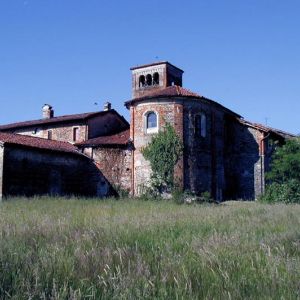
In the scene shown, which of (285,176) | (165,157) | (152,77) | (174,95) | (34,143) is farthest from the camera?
(152,77)

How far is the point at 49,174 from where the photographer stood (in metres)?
28.4

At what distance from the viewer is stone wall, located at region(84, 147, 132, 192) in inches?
1190

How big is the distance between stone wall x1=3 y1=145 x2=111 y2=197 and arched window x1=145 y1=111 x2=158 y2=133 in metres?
4.87

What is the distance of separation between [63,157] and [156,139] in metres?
6.57

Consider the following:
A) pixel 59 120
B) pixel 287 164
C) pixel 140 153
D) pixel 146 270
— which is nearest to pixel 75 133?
pixel 59 120

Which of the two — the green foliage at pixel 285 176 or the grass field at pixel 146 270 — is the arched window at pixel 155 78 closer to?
the green foliage at pixel 285 176

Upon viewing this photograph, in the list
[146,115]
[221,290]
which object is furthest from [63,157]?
[221,290]

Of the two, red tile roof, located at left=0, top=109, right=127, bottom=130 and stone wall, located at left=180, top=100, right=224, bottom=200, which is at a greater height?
red tile roof, located at left=0, top=109, right=127, bottom=130

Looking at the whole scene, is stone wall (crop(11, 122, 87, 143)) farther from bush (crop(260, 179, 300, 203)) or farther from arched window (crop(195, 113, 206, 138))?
bush (crop(260, 179, 300, 203))

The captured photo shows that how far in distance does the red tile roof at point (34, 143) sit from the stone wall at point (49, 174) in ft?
0.97

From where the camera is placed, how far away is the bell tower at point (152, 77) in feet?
127

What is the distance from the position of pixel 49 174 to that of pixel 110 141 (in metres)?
5.13

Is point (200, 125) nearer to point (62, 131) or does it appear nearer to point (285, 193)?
point (285, 193)

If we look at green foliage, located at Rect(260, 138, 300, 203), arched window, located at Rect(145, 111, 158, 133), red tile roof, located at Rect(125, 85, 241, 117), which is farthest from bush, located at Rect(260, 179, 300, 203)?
arched window, located at Rect(145, 111, 158, 133)
